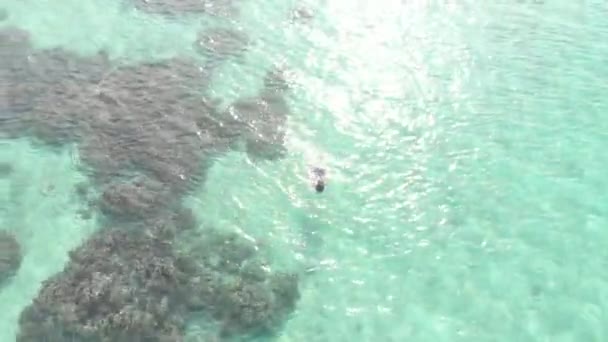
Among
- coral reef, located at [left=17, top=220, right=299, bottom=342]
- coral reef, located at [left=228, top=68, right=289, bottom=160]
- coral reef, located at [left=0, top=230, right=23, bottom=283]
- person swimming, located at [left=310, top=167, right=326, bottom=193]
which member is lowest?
coral reef, located at [left=0, top=230, right=23, bottom=283]

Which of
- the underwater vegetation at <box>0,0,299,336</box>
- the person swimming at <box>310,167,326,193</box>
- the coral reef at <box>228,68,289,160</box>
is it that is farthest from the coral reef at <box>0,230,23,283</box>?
the person swimming at <box>310,167,326,193</box>

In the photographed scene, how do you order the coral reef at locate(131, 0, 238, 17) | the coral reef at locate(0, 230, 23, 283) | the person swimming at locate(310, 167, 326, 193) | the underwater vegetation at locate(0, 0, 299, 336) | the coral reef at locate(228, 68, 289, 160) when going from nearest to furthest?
the underwater vegetation at locate(0, 0, 299, 336) → the coral reef at locate(0, 230, 23, 283) → the person swimming at locate(310, 167, 326, 193) → the coral reef at locate(228, 68, 289, 160) → the coral reef at locate(131, 0, 238, 17)

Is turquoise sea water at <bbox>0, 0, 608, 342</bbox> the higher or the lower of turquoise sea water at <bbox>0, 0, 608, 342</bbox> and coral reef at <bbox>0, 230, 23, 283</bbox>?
the higher

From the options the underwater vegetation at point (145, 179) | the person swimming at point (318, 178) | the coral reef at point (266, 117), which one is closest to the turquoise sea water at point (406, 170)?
the person swimming at point (318, 178)

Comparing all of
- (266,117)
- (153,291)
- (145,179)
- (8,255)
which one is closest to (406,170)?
(266,117)

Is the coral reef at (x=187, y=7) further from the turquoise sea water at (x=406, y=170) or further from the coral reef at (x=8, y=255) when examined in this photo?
the coral reef at (x=8, y=255)

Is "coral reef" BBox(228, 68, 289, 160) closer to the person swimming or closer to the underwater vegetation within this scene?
the underwater vegetation

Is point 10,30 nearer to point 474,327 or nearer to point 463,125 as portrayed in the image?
point 463,125
